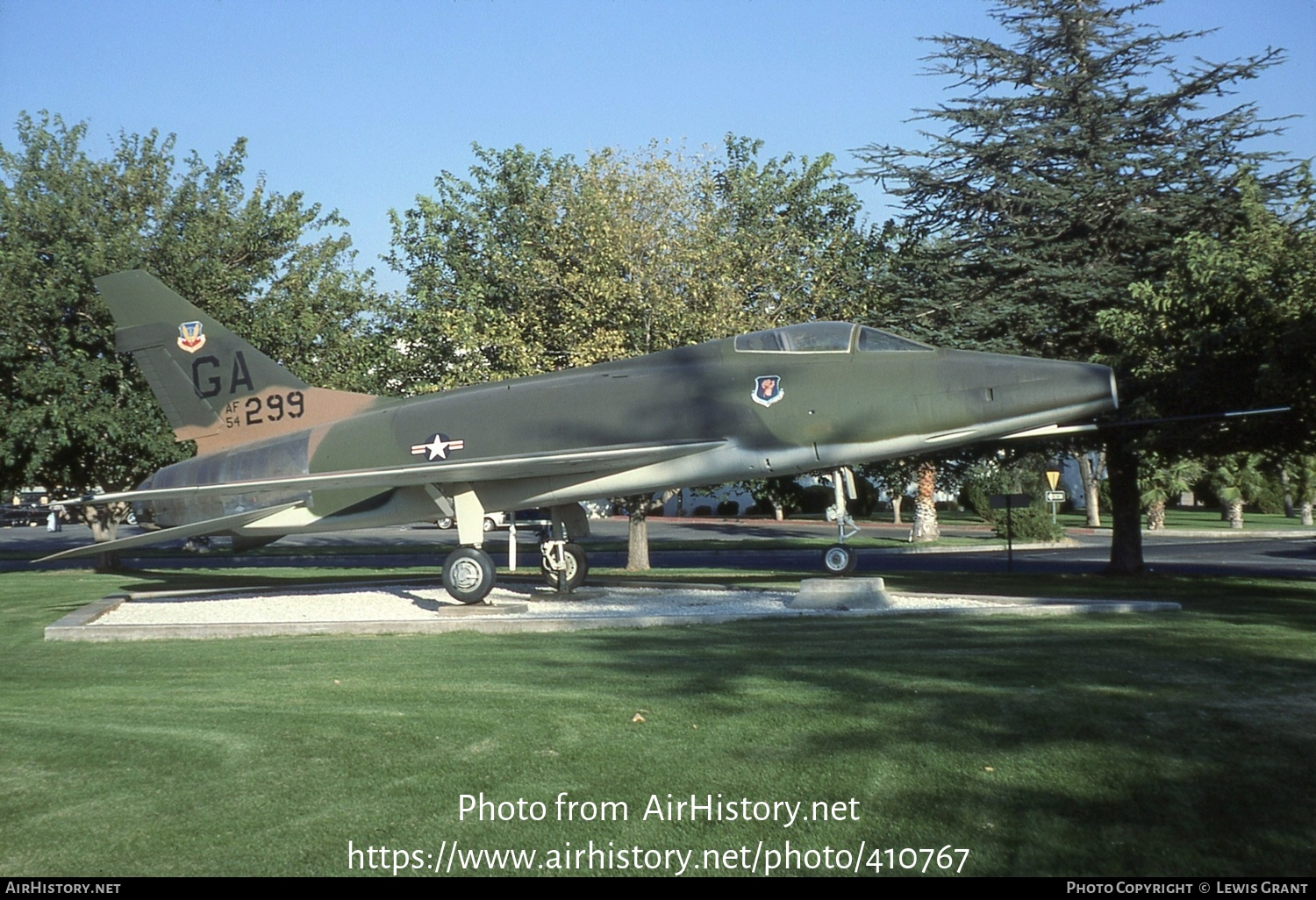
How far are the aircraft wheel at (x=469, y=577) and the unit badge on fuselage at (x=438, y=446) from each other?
1.56 metres

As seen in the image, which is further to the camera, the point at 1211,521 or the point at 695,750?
the point at 1211,521

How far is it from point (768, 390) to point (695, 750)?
365 inches

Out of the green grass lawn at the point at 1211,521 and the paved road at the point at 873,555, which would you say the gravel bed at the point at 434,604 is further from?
the green grass lawn at the point at 1211,521

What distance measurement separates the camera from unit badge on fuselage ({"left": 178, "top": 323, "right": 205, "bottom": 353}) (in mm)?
19453

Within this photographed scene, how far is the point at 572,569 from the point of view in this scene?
1931 centimetres

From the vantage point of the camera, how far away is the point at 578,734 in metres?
7.88

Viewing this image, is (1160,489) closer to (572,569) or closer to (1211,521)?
(1211,521)

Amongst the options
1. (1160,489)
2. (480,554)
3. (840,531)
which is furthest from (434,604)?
(1160,489)

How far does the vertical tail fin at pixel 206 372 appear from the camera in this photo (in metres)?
19.3

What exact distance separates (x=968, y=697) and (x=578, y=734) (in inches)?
114

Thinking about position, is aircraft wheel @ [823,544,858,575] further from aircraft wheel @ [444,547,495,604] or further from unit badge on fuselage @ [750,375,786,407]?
aircraft wheel @ [444,547,495,604]

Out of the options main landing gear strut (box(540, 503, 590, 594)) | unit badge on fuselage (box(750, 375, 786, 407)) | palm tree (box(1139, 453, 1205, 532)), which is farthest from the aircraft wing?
palm tree (box(1139, 453, 1205, 532))

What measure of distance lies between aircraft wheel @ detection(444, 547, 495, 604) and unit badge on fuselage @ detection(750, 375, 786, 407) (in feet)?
14.8

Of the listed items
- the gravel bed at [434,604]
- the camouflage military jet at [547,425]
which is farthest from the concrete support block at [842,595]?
the camouflage military jet at [547,425]
